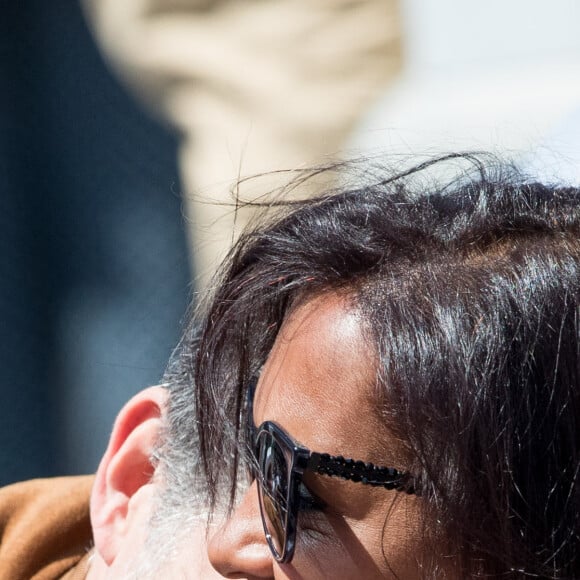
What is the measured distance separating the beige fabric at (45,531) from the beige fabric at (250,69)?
4.03 ft

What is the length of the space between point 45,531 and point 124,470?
0.41 meters

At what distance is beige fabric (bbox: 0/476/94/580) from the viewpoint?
1.89m

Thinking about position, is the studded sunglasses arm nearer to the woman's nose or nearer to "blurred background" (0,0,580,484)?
the woman's nose

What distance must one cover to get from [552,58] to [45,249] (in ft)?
5.94

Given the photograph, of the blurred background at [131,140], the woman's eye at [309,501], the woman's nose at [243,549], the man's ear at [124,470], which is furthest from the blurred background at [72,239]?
the woman's eye at [309,501]

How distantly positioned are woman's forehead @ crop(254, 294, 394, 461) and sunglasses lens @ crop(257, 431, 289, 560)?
0.11 feet

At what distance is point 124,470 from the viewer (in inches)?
64.6

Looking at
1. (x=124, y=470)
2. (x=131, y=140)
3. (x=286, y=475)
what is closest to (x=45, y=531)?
(x=124, y=470)

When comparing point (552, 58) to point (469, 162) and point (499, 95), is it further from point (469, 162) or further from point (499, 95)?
point (469, 162)

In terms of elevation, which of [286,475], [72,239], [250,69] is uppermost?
[250,69]

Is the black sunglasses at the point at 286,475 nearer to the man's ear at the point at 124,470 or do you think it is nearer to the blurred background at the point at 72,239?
the man's ear at the point at 124,470

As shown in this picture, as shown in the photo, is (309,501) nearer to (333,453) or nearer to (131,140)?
(333,453)

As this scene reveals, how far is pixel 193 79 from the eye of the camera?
3082mm

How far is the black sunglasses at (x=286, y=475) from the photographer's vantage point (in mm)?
1120
